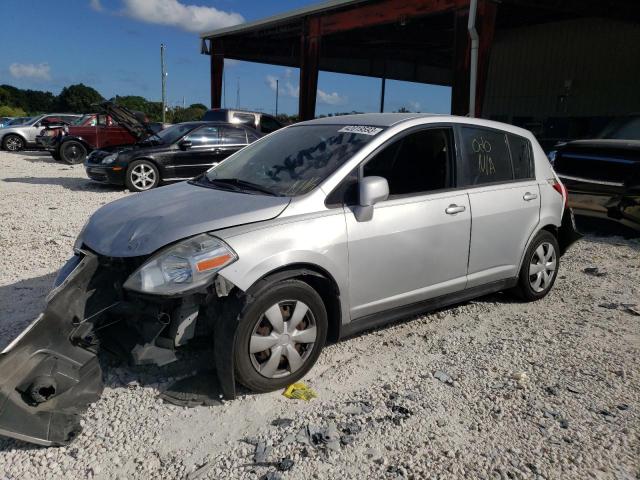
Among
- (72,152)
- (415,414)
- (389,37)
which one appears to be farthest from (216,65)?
(415,414)

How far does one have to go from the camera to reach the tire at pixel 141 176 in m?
10.8

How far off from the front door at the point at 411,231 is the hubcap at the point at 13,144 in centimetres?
2315

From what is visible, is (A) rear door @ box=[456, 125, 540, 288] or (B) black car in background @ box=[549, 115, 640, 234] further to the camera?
(B) black car in background @ box=[549, 115, 640, 234]

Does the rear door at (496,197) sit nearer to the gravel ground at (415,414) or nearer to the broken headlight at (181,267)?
the gravel ground at (415,414)

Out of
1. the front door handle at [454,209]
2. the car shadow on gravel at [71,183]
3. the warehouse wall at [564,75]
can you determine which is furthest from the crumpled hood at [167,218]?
the warehouse wall at [564,75]

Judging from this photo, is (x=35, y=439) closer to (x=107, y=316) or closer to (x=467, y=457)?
(x=107, y=316)

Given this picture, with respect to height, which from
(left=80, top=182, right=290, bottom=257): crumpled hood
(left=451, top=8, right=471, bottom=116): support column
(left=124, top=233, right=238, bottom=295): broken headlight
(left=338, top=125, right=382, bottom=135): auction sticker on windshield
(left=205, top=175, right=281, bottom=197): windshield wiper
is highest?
(left=451, top=8, right=471, bottom=116): support column

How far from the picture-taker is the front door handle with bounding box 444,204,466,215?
3.87 m

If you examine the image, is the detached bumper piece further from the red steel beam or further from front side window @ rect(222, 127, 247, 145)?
the red steel beam

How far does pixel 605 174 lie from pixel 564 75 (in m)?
14.1

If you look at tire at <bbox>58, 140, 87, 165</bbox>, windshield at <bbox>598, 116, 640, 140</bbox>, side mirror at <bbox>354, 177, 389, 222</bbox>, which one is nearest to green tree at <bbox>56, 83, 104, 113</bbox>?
tire at <bbox>58, 140, 87, 165</bbox>

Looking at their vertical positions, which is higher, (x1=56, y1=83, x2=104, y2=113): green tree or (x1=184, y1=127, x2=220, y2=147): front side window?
(x1=56, y1=83, x2=104, y2=113): green tree

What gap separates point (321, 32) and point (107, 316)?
15906mm

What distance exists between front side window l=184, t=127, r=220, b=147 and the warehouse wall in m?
11.5
